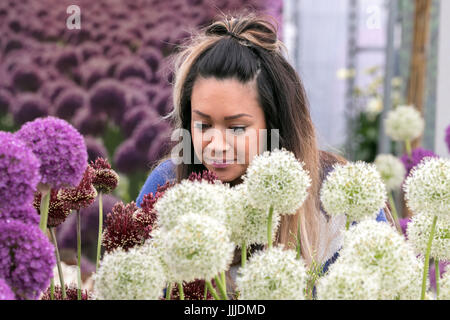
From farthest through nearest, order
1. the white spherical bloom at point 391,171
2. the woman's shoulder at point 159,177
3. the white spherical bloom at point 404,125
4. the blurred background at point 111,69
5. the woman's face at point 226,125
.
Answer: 1. the blurred background at point 111,69
2. the white spherical bloom at point 404,125
3. the white spherical bloom at point 391,171
4. the woman's shoulder at point 159,177
5. the woman's face at point 226,125

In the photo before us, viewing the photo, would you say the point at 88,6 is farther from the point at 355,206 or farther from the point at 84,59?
the point at 355,206

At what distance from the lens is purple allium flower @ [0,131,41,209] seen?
350 millimetres

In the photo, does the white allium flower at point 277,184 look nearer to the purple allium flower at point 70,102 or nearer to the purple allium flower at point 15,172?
the purple allium flower at point 15,172

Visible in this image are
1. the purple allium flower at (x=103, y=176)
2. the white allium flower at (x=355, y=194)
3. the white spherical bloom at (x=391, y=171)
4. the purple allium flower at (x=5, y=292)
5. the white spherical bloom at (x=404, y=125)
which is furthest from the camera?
the white spherical bloom at (x=404, y=125)

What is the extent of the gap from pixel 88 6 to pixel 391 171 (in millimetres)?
1223

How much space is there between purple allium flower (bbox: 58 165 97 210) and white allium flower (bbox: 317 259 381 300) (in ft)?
0.87

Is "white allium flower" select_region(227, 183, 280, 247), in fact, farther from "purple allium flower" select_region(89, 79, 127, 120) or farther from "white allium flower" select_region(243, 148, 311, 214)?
"purple allium flower" select_region(89, 79, 127, 120)

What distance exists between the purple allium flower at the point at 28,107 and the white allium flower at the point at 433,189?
5.61ft

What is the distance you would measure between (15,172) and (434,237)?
0.36 meters

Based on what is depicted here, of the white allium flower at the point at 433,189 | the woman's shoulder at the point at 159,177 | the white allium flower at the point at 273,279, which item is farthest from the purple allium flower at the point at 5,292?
the woman's shoulder at the point at 159,177

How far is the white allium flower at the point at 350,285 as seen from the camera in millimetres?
342

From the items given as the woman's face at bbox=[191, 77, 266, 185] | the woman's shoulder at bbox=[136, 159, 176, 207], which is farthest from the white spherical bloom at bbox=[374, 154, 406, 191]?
the woman's face at bbox=[191, 77, 266, 185]
